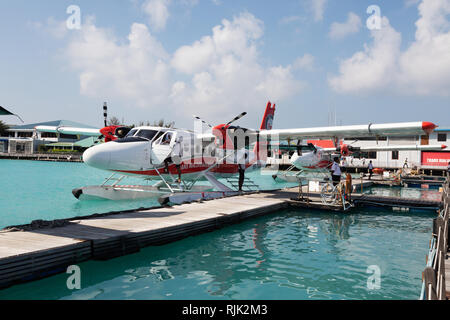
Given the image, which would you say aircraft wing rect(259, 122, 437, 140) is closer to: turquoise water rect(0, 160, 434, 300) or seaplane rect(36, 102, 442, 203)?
seaplane rect(36, 102, 442, 203)

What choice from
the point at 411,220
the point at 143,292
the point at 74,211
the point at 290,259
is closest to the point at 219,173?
the point at 74,211

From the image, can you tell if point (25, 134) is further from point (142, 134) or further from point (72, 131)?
point (142, 134)

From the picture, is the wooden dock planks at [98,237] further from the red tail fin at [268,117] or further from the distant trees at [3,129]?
the distant trees at [3,129]

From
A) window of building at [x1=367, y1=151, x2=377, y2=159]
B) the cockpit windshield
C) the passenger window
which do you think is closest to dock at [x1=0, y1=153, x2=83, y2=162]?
window of building at [x1=367, y1=151, x2=377, y2=159]

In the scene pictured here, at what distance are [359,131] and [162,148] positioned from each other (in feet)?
25.7

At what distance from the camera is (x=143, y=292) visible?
5.35 meters

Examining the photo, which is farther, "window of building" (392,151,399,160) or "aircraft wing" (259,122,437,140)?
"window of building" (392,151,399,160)

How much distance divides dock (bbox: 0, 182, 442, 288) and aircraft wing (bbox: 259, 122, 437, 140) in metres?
5.07

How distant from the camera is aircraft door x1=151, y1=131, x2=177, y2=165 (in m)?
13.6

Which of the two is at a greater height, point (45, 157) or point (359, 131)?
point (45, 157)

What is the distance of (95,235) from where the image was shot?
692 centimetres

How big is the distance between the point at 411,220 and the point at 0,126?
92515 millimetres

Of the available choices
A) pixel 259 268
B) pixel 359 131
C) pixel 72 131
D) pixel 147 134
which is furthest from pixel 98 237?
pixel 72 131
